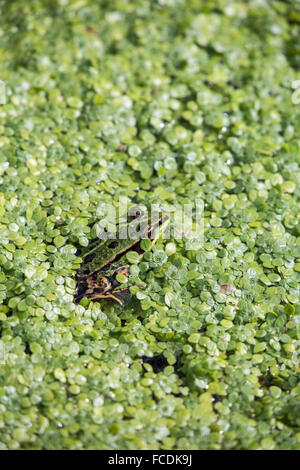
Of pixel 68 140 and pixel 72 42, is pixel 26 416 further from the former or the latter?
pixel 72 42

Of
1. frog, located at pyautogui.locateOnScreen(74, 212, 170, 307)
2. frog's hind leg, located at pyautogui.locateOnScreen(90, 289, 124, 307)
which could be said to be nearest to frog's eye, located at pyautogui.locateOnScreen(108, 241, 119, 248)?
frog, located at pyautogui.locateOnScreen(74, 212, 170, 307)

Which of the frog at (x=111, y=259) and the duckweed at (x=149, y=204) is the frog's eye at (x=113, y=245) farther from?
the duckweed at (x=149, y=204)

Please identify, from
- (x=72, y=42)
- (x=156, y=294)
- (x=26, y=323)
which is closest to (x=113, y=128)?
(x=72, y=42)

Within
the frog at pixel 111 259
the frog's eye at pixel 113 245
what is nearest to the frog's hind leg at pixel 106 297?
the frog at pixel 111 259

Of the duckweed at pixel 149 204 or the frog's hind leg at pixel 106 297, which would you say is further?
the frog's hind leg at pixel 106 297

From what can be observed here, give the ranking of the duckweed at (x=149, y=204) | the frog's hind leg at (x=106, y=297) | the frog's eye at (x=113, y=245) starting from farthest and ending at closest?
the frog's eye at (x=113, y=245) < the frog's hind leg at (x=106, y=297) < the duckweed at (x=149, y=204)

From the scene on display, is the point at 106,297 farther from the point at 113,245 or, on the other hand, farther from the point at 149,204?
the point at 149,204
